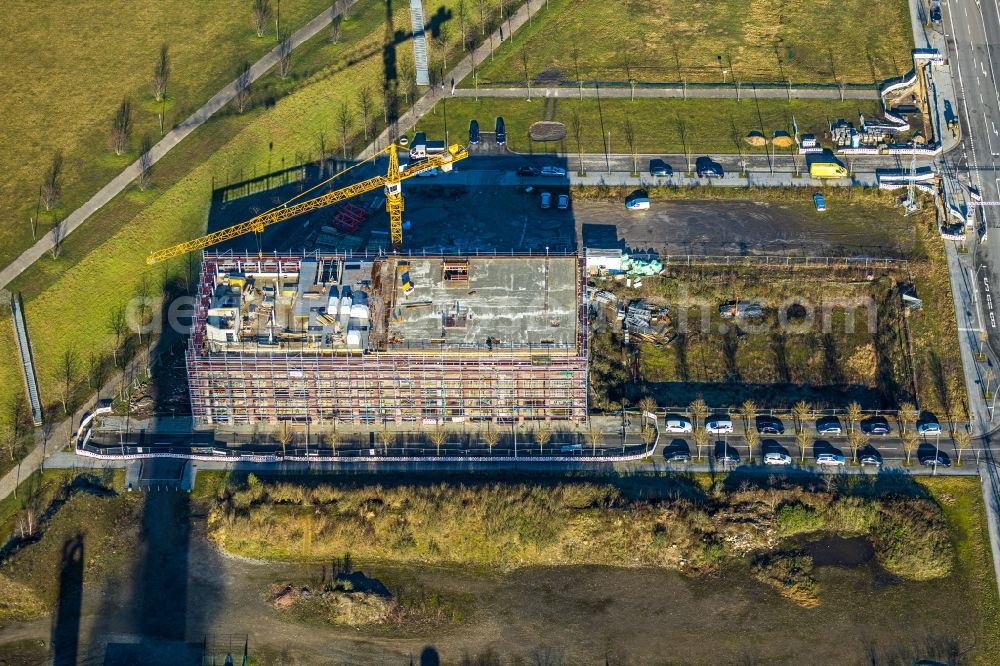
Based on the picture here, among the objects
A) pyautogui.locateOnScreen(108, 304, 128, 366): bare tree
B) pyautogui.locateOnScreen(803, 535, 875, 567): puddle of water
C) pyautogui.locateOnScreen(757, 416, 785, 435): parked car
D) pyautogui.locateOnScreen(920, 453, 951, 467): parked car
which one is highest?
pyautogui.locateOnScreen(108, 304, 128, 366): bare tree

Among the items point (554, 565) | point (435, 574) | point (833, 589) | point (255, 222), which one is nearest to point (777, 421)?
point (833, 589)

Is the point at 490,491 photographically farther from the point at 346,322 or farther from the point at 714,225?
the point at 714,225

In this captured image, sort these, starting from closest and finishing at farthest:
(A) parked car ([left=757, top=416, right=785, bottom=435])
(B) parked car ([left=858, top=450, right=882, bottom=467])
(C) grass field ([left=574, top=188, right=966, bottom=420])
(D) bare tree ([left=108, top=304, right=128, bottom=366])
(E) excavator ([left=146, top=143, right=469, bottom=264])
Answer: (B) parked car ([left=858, top=450, right=882, bottom=467]) < (A) parked car ([left=757, top=416, right=785, bottom=435]) < (C) grass field ([left=574, top=188, right=966, bottom=420]) < (D) bare tree ([left=108, top=304, right=128, bottom=366]) < (E) excavator ([left=146, top=143, right=469, bottom=264])

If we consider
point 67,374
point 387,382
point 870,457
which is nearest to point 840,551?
point 870,457

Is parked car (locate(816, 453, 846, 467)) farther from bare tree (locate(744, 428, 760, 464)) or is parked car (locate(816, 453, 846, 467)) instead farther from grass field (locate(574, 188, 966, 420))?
grass field (locate(574, 188, 966, 420))

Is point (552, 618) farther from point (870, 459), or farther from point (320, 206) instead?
point (320, 206)

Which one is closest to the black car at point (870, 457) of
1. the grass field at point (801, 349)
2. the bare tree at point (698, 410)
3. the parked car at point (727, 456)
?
the grass field at point (801, 349)

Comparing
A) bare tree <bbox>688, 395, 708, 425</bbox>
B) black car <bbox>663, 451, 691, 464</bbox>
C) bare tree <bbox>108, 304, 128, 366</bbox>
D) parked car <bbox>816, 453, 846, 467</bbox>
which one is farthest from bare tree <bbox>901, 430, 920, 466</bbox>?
bare tree <bbox>108, 304, 128, 366</bbox>
